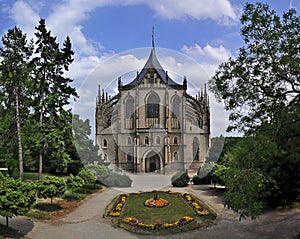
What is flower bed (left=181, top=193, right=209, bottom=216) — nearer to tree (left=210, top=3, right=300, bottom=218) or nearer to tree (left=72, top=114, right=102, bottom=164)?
tree (left=210, top=3, right=300, bottom=218)

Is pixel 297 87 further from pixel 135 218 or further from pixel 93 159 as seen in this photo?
pixel 93 159

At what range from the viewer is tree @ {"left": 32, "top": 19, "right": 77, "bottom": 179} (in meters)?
20.6

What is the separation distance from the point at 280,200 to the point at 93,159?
19690 mm

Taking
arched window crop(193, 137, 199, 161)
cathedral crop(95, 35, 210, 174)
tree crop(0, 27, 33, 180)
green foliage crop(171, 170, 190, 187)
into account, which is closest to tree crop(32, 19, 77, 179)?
tree crop(0, 27, 33, 180)

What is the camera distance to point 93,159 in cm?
3161

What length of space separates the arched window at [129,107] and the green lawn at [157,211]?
22.0m

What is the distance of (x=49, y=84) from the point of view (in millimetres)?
21219

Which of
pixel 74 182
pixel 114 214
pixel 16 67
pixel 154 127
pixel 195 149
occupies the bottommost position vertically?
pixel 114 214

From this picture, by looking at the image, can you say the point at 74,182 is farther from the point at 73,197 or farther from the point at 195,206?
the point at 195,206

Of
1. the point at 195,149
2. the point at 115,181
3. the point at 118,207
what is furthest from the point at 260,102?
the point at 195,149

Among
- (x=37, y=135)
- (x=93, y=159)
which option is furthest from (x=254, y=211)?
(x=93, y=159)

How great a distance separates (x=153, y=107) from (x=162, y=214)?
27.0 metres

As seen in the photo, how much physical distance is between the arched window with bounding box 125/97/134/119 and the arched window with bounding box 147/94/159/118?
2460mm

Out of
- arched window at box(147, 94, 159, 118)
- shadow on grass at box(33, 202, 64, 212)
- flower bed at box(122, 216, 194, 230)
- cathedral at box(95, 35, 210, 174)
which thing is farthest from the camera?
arched window at box(147, 94, 159, 118)
